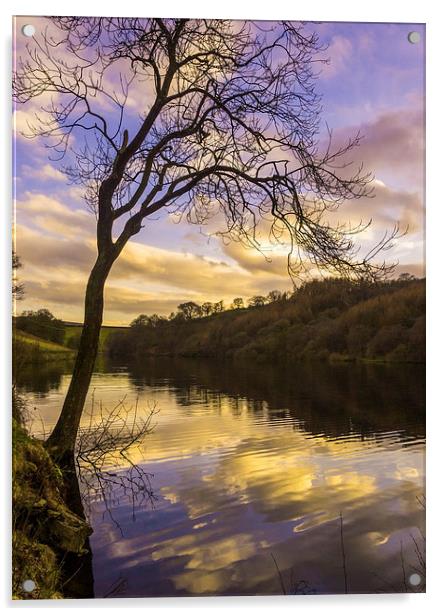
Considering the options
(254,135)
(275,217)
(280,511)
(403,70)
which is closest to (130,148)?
(254,135)

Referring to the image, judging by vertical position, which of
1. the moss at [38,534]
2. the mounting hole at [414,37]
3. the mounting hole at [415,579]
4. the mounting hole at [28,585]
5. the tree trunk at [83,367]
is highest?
the mounting hole at [414,37]

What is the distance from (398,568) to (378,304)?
1.45 meters

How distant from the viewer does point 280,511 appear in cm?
310

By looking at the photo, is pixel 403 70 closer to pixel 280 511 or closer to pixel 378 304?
pixel 378 304

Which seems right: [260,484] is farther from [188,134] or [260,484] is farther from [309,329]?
[188,134]

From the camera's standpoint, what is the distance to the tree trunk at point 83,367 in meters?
3.20

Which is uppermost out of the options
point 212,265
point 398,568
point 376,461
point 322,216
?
point 322,216

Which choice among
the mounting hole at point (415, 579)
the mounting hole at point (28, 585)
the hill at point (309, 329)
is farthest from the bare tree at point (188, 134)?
the mounting hole at point (415, 579)

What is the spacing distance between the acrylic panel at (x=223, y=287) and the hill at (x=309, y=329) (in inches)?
0.5

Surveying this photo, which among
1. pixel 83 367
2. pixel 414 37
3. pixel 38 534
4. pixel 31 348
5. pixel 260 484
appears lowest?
pixel 38 534

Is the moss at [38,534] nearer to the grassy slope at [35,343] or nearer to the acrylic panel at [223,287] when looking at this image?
the acrylic panel at [223,287]
